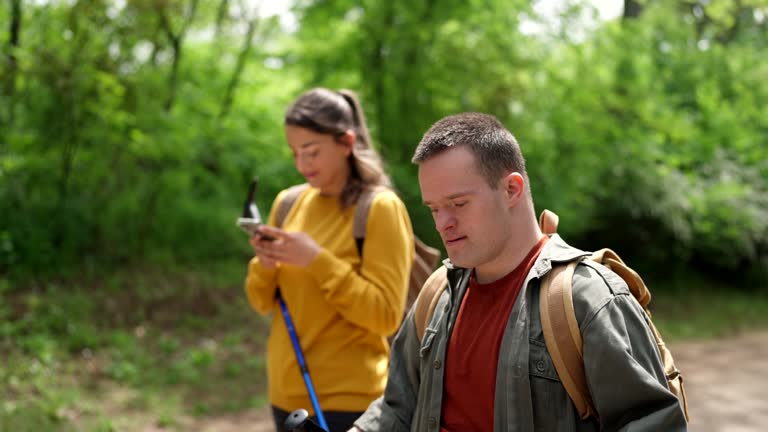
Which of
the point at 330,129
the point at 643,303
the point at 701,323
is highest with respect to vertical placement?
the point at 330,129

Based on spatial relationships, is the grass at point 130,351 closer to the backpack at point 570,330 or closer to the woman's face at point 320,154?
the woman's face at point 320,154

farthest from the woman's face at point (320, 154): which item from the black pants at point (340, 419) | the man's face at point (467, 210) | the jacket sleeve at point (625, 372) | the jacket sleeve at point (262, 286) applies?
the jacket sleeve at point (625, 372)

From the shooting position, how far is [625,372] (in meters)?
1.51

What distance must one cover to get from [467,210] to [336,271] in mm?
1050

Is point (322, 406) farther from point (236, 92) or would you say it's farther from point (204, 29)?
point (204, 29)

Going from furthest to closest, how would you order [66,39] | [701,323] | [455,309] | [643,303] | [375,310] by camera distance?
[701,323] → [66,39] → [375,310] → [455,309] → [643,303]

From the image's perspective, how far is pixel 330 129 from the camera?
2879mm

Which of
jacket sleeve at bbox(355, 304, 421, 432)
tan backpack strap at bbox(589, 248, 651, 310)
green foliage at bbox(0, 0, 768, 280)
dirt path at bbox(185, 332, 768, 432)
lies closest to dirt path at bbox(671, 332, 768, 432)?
dirt path at bbox(185, 332, 768, 432)

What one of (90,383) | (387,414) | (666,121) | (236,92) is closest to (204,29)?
(236,92)

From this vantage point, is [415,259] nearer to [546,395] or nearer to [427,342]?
[427,342]

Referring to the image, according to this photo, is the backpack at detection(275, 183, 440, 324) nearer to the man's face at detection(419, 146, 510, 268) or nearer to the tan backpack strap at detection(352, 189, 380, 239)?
the tan backpack strap at detection(352, 189, 380, 239)

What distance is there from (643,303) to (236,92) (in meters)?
8.36

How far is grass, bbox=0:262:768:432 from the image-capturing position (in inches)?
239

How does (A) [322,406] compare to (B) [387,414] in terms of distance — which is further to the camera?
(A) [322,406]
